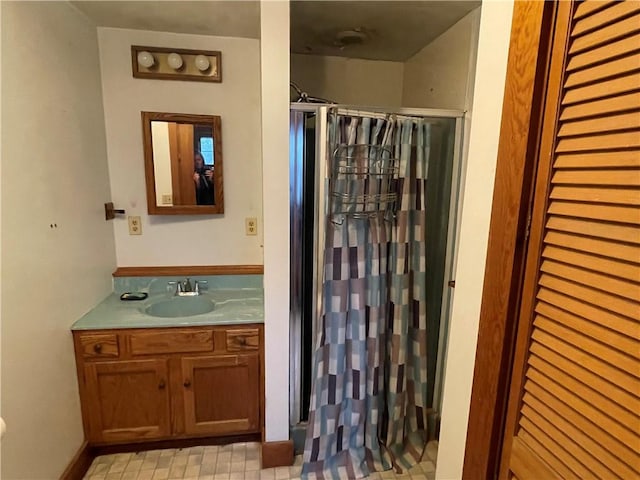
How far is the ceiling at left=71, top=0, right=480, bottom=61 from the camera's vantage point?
170cm

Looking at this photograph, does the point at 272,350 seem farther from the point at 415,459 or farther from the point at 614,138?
the point at 614,138

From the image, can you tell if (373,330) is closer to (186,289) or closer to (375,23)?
(186,289)

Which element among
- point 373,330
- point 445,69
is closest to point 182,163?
point 373,330

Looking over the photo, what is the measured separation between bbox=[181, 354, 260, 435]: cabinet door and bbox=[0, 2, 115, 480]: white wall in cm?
55

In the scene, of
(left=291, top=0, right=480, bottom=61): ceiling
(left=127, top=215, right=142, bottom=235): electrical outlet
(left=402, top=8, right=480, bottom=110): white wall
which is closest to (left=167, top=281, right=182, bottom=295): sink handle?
(left=127, top=215, right=142, bottom=235): electrical outlet

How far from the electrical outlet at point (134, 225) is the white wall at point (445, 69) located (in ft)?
6.19

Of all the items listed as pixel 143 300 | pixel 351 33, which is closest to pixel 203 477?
pixel 143 300

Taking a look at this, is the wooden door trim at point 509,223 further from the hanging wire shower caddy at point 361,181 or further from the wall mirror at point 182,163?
the wall mirror at point 182,163

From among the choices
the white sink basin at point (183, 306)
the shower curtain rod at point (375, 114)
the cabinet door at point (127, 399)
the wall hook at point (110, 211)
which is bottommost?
the cabinet door at point (127, 399)

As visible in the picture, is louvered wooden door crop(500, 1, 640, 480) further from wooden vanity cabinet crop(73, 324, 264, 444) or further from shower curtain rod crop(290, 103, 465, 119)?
wooden vanity cabinet crop(73, 324, 264, 444)

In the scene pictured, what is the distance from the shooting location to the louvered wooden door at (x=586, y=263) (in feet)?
1.81

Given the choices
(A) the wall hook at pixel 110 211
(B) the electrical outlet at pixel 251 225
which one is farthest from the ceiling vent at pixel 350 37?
(A) the wall hook at pixel 110 211

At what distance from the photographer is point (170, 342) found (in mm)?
1854

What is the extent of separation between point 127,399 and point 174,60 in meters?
1.84
